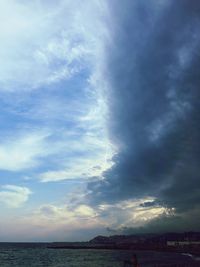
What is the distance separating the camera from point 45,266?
94875 mm

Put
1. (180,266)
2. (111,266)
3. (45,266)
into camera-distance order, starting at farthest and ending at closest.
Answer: (45,266) < (111,266) < (180,266)

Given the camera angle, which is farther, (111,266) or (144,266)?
(111,266)

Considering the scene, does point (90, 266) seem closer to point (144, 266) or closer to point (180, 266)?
point (144, 266)

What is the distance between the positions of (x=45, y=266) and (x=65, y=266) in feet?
17.6

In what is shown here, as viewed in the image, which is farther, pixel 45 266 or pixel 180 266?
pixel 45 266

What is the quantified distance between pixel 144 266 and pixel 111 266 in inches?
393

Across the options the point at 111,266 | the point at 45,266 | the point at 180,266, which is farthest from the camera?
the point at 45,266

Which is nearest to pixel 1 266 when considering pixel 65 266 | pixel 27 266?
pixel 27 266

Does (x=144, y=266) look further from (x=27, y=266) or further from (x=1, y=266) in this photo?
(x=1, y=266)

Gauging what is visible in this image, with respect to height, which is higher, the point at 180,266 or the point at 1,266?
the point at 1,266

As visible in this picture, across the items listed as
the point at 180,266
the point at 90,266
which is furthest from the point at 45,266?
the point at 180,266

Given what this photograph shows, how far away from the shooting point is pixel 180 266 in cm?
6688

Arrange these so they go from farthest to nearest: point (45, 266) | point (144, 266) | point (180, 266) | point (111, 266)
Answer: point (45, 266)
point (111, 266)
point (144, 266)
point (180, 266)

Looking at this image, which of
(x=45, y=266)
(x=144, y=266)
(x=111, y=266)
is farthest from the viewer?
(x=45, y=266)
